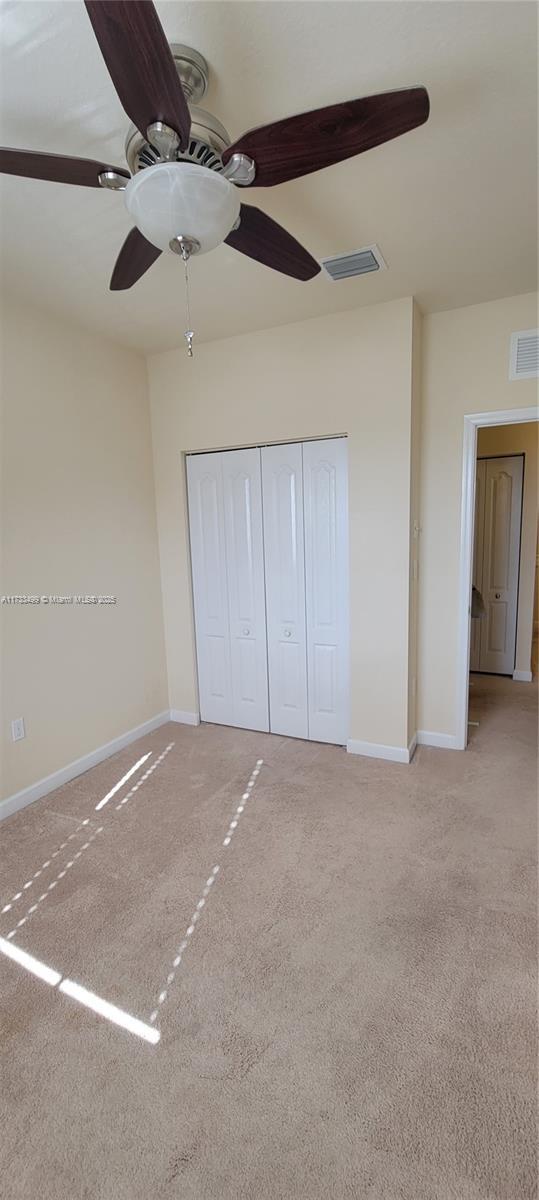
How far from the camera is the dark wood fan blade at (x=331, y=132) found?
109cm

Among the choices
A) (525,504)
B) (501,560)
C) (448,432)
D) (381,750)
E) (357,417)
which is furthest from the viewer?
(501,560)

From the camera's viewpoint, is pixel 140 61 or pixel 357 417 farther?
pixel 357 417

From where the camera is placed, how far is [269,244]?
1.62 metres

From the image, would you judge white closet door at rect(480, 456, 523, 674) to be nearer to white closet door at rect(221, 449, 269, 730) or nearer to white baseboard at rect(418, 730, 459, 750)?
white baseboard at rect(418, 730, 459, 750)

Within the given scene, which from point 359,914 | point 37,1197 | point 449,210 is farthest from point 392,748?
point 449,210

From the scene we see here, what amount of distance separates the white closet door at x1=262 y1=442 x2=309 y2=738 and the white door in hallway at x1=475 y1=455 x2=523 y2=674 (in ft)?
7.58

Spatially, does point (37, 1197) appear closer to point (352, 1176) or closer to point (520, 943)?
point (352, 1176)

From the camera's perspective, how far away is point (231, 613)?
3.55m

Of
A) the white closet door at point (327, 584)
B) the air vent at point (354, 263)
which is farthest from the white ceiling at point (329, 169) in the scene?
the white closet door at point (327, 584)

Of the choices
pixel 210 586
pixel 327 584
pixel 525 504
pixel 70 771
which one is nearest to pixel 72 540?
pixel 210 586

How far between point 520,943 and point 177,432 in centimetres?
331

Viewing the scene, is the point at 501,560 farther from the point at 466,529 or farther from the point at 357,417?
the point at 357,417

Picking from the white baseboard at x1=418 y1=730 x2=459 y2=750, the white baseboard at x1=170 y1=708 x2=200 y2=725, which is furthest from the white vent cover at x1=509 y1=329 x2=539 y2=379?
the white baseboard at x1=170 y1=708 x2=200 y2=725

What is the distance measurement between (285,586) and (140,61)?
8.31ft
